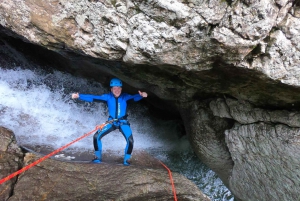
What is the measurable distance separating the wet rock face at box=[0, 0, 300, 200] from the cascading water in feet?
6.09

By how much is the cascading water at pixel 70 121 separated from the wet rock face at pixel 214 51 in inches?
73.1

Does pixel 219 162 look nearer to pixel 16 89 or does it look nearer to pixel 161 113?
pixel 161 113

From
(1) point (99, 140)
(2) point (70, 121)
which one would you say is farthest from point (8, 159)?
(2) point (70, 121)

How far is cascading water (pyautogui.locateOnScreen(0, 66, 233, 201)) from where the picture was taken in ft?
22.4

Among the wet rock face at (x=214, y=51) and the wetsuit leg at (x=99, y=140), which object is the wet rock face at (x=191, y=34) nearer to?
the wet rock face at (x=214, y=51)

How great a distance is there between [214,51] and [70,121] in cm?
578

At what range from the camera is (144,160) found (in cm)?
709

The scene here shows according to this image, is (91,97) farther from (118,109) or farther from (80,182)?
(80,182)

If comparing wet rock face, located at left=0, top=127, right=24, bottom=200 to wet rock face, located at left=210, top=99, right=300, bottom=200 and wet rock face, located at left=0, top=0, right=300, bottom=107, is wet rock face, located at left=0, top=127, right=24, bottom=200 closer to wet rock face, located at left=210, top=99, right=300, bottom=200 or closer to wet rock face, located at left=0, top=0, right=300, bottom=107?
wet rock face, located at left=0, top=0, right=300, bottom=107

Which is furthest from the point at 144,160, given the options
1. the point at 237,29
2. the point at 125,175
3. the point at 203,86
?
the point at 237,29

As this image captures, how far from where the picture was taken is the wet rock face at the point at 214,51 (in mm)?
3264

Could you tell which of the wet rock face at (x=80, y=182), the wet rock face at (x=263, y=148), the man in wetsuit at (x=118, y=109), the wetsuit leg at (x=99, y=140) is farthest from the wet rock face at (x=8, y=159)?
the wet rock face at (x=263, y=148)

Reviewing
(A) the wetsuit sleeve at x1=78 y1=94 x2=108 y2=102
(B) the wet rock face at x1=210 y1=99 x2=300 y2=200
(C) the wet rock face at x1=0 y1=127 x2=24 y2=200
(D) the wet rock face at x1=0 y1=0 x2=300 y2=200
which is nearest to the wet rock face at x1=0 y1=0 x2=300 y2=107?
(D) the wet rock face at x1=0 y1=0 x2=300 y2=200

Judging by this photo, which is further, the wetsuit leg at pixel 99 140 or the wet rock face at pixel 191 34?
the wetsuit leg at pixel 99 140
